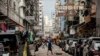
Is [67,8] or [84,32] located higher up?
[67,8]

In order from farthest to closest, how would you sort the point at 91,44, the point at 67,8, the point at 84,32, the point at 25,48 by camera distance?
the point at 84,32 < the point at 67,8 < the point at 91,44 < the point at 25,48

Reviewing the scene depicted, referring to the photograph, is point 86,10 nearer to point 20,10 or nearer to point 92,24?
point 92,24

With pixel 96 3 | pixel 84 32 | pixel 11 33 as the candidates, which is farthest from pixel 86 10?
pixel 11 33

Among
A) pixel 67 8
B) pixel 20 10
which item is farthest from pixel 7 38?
pixel 20 10

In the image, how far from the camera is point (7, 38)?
79.7ft

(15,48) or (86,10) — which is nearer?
(15,48)

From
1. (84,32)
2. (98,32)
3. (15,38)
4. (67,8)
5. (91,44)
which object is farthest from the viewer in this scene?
(84,32)

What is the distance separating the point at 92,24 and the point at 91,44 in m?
32.2

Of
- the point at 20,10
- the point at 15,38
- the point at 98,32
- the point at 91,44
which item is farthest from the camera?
the point at 20,10

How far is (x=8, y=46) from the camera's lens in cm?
2303

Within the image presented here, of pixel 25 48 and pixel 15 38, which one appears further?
pixel 15 38

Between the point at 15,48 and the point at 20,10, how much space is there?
54.8 m

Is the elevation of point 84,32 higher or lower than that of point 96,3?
lower

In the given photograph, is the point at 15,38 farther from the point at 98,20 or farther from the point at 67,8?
the point at 67,8
